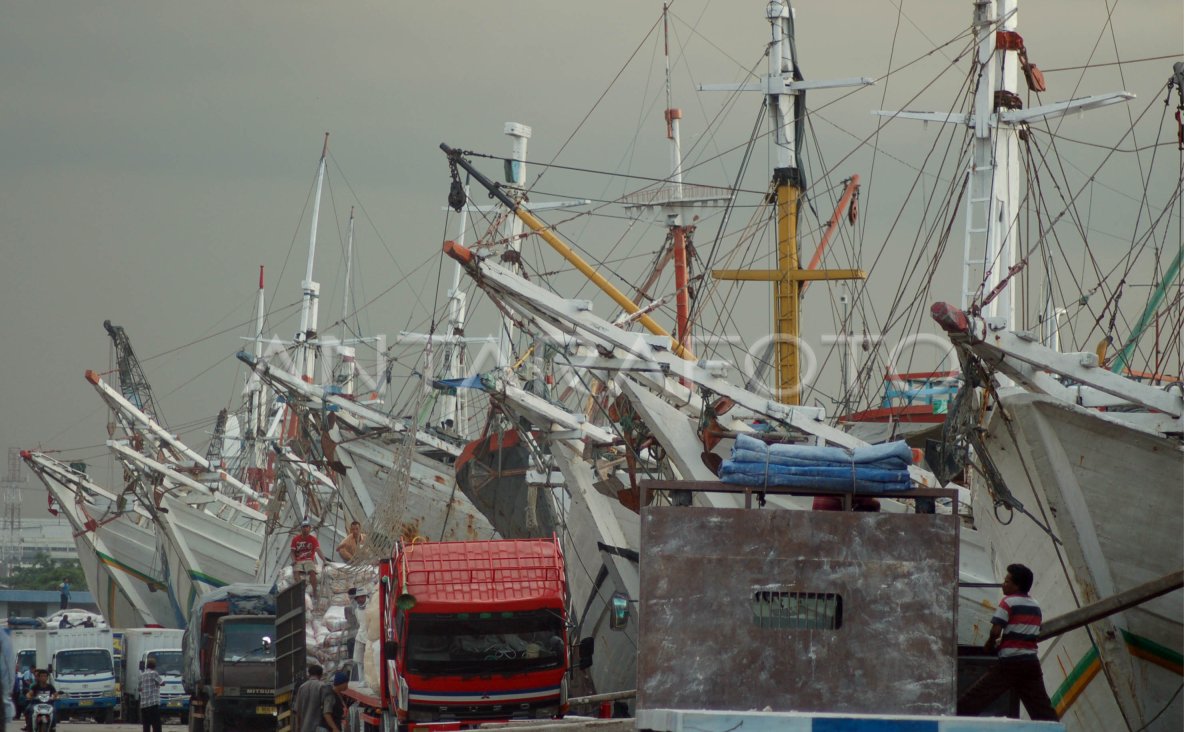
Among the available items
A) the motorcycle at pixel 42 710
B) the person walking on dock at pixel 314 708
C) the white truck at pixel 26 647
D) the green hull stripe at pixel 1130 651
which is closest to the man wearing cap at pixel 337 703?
the person walking on dock at pixel 314 708

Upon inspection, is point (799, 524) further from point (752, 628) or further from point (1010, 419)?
point (1010, 419)

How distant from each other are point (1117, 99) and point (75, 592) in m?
116

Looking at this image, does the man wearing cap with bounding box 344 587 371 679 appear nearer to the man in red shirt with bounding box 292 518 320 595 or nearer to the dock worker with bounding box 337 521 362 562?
the man in red shirt with bounding box 292 518 320 595

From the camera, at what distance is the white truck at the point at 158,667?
30.6 meters

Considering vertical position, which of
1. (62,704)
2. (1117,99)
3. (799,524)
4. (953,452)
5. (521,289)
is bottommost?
(62,704)

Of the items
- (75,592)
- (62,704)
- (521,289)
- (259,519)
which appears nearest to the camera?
(521,289)

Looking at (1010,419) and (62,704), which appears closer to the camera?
(1010,419)

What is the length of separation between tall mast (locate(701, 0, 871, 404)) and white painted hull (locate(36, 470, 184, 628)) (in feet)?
90.7

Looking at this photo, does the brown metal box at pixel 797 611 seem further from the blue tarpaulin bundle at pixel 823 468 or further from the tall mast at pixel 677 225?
the tall mast at pixel 677 225

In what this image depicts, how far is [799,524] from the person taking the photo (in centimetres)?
985

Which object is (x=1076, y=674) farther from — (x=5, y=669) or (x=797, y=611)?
(x=5, y=669)

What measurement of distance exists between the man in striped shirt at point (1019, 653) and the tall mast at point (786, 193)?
12819 millimetres

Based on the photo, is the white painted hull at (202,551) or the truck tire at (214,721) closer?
the truck tire at (214,721)

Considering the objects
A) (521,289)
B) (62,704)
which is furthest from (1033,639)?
(62,704)
